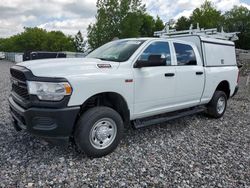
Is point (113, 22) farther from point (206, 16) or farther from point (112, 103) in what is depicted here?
point (206, 16)

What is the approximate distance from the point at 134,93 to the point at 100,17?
2515 centimetres

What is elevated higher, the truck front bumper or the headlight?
the headlight

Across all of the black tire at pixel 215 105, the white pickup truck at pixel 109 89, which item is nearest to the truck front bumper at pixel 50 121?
the white pickup truck at pixel 109 89

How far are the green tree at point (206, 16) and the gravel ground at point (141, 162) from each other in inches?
1818

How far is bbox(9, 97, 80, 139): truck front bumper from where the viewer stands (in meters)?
3.33

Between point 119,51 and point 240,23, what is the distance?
6079cm

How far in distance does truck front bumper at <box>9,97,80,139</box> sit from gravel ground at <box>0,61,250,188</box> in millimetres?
516

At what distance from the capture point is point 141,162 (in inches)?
149

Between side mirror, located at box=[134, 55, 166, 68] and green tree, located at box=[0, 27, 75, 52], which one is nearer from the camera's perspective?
side mirror, located at box=[134, 55, 166, 68]

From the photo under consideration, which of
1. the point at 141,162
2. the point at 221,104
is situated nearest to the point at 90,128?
the point at 141,162

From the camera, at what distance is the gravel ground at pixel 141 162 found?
3.28 m

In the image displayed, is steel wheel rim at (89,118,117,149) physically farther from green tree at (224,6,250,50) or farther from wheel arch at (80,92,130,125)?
green tree at (224,6,250,50)

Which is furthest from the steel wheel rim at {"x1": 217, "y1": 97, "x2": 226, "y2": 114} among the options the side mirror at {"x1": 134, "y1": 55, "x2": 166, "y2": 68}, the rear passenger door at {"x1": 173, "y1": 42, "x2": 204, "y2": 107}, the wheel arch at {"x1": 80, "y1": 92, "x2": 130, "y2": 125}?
the wheel arch at {"x1": 80, "y1": 92, "x2": 130, "y2": 125}

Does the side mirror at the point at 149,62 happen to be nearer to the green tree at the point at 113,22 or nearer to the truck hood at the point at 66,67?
the truck hood at the point at 66,67
